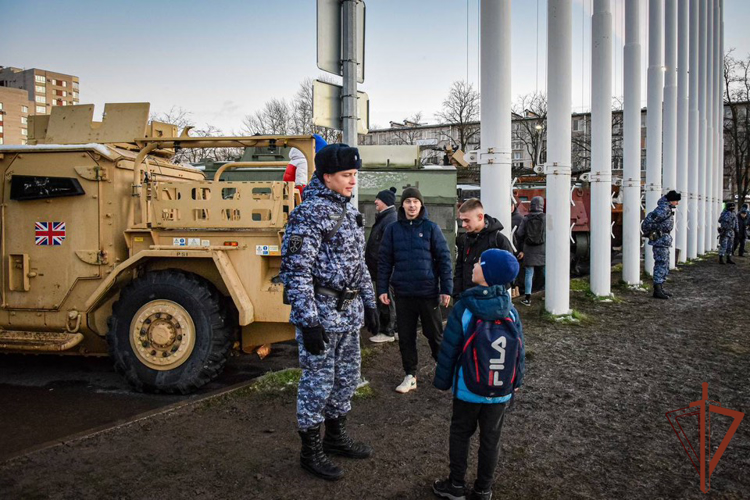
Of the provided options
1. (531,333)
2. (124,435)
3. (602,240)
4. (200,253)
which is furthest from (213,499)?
(602,240)

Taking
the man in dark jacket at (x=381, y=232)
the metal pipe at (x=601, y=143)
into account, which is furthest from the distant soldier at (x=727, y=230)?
the man in dark jacket at (x=381, y=232)

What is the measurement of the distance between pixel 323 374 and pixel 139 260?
249 cm

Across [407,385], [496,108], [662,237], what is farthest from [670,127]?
[407,385]

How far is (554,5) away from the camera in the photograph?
25.3 feet

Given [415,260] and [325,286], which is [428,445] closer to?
[325,286]

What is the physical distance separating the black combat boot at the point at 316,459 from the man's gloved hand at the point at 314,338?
570 mm

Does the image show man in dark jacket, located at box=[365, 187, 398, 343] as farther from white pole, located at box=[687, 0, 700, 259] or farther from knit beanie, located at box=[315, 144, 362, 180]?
white pole, located at box=[687, 0, 700, 259]

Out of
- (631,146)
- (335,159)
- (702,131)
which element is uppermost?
(702,131)

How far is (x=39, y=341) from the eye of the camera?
523 cm

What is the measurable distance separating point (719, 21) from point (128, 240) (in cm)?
2804

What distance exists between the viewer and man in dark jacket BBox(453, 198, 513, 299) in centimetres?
489

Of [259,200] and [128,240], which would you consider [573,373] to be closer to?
[259,200]

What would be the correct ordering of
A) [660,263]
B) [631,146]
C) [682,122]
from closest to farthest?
[660,263]
[631,146]
[682,122]

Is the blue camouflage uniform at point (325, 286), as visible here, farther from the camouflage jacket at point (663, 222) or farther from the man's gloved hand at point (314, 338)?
the camouflage jacket at point (663, 222)
